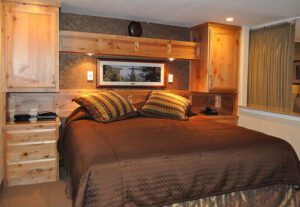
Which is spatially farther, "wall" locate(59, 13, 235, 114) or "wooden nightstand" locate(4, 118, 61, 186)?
"wall" locate(59, 13, 235, 114)

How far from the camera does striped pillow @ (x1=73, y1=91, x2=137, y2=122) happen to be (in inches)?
124

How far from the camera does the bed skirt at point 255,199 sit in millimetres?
1989

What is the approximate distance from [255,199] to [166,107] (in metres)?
1.69

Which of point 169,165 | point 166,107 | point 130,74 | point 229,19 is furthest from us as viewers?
point 130,74

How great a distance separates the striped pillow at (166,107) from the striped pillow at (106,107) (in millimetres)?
233

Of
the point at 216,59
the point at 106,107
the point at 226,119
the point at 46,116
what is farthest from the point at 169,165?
the point at 216,59

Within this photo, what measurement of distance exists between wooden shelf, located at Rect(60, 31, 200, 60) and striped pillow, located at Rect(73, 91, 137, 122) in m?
0.64

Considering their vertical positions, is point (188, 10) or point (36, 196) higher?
point (188, 10)

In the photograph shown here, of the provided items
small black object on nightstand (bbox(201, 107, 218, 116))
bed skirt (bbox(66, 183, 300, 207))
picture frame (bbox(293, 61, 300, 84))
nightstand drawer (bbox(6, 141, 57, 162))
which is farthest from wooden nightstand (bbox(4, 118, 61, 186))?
picture frame (bbox(293, 61, 300, 84))

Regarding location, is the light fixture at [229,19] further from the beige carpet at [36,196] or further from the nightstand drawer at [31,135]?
→ the beige carpet at [36,196]

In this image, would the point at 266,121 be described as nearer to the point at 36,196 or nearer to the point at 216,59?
the point at 216,59

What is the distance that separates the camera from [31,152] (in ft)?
9.92

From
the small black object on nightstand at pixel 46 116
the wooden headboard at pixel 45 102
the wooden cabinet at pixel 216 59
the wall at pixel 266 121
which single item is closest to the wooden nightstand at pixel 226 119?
the wall at pixel 266 121

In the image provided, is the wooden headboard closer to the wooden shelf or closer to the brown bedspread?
the wooden shelf
